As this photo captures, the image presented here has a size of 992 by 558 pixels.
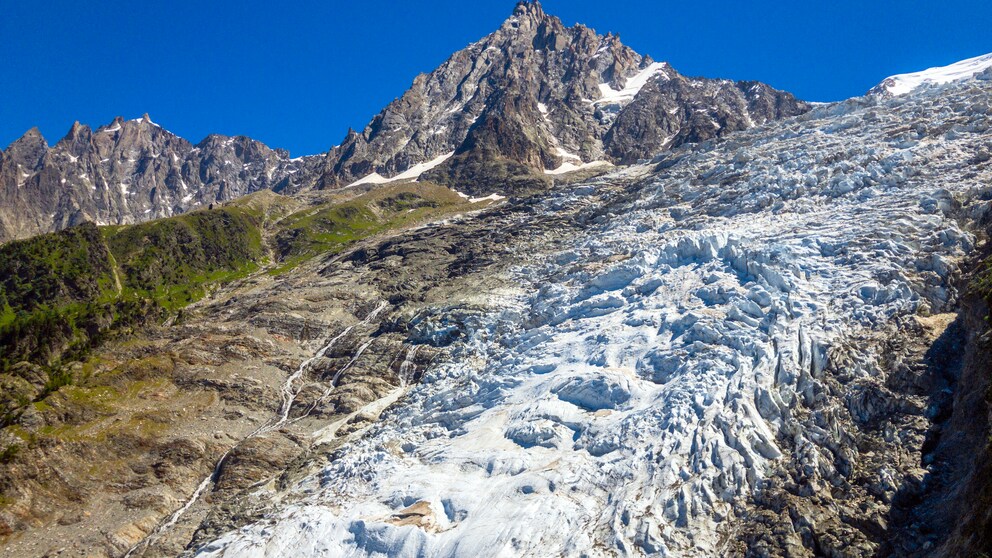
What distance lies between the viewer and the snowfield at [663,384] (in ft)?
125

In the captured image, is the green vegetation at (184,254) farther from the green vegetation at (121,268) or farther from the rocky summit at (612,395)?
the rocky summit at (612,395)

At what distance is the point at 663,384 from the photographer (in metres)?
46.7

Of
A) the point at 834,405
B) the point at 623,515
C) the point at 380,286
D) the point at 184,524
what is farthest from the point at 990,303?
the point at 380,286

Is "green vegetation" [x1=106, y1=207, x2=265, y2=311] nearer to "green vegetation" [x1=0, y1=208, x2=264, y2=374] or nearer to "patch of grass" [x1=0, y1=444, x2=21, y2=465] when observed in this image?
"green vegetation" [x1=0, y1=208, x2=264, y2=374]

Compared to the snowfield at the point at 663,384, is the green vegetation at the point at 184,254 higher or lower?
higher

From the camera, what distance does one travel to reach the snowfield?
38000 millimetres

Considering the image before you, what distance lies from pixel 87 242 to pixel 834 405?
17728 centimetres

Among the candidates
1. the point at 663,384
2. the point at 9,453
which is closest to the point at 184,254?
the point at 9,453

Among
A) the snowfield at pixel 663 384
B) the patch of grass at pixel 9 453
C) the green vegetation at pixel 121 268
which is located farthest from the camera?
the green vegetation at pixel 121 268

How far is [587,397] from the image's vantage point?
47719 mm

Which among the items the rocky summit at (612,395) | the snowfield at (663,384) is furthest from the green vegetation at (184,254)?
the snowfield at (663,384)

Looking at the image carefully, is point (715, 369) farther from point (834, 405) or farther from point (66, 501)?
point (66, 501)

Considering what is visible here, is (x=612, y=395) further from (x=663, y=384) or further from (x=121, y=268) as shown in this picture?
(x=121, y=268)

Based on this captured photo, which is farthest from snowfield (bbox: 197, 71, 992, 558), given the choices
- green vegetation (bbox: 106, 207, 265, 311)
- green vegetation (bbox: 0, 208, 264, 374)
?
green vegetation (bbox: 106, 207, 265, 311)
